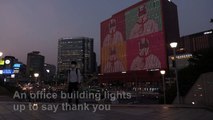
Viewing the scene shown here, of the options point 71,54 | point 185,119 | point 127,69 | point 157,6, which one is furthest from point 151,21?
point 71,54

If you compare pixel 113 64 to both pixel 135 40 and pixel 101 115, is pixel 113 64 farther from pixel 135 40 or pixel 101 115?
pixel 101 115

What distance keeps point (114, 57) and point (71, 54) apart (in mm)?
77886

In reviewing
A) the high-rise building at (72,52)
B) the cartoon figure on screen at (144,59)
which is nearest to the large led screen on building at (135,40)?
the cartoon figure on screen at (144,59)

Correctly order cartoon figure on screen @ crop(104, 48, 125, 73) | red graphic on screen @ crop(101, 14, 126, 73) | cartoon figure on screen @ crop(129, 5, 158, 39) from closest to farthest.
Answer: cartoon figure on screen @ crop(129, 5, 158, 39)
red graphic on screen @ crop(101, 14, 126, 73)
cartoon figure on screen @ crop(104, 48, 125, 73)

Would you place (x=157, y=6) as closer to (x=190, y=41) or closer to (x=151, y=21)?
→ (x=151, y=21)

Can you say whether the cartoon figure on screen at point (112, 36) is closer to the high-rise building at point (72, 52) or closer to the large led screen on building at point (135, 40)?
the large led screen on building at point (135, 40)

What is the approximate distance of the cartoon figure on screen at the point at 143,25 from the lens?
288ft

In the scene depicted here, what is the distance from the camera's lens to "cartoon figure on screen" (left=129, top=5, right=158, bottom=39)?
87.9 meters

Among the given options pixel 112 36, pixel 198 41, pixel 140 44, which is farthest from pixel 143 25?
pixel 198 41

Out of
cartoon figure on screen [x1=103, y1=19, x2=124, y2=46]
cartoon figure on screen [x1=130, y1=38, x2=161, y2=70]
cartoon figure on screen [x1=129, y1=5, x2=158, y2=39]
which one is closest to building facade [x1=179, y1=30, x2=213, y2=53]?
cartoon figure on screen [x1=103, y1=19, x2=124, y2=46]

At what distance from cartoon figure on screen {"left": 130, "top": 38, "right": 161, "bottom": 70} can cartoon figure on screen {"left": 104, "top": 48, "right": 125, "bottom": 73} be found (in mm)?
10263

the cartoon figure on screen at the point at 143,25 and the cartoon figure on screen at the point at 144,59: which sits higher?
the cartoon figure on screen at the point at 143,25

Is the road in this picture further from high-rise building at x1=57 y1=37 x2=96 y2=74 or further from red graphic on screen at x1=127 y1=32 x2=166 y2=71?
high-rise building at x1=57 y1=37 x2=96 y2=74

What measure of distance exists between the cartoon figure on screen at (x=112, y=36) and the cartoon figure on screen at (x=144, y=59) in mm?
14782
